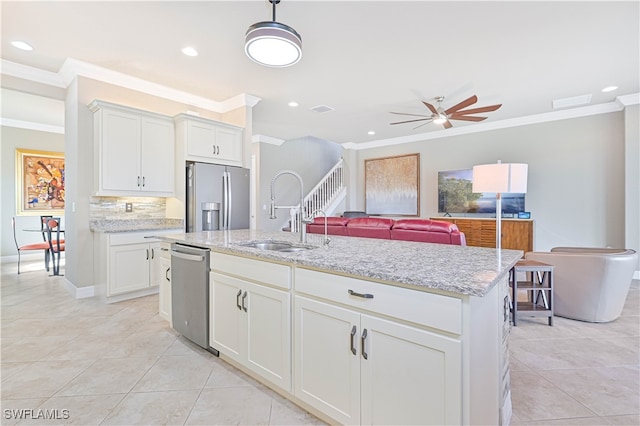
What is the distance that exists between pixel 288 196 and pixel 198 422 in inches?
260

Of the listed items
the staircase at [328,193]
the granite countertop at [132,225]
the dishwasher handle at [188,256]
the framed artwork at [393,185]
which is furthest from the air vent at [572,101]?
the granite countertop at [132,225]

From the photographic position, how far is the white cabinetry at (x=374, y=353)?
114 centimetres

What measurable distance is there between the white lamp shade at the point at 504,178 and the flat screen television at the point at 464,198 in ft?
13.1

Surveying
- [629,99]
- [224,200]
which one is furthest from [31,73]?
[629,99]

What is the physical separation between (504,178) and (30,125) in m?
8.24

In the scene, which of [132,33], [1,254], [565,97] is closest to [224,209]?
[132,33]

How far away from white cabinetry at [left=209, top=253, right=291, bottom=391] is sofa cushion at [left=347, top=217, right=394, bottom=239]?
7.31ft

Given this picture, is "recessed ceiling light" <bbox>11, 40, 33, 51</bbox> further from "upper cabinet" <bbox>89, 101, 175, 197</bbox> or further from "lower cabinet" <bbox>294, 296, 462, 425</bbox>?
"lower cabinet" <bbox>294, 296, 462, 425</bbox>

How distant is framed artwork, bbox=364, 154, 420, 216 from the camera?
709 centimetres

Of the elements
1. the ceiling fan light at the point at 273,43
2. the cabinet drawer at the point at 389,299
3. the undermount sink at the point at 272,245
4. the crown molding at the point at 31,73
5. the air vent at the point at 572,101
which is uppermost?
the air vent at the point at 572,101

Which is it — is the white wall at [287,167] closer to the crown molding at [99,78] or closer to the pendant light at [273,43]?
the crown molding at [99,78]

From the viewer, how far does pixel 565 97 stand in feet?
15.2

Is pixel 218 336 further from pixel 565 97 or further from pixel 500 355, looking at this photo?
pixel 565 97

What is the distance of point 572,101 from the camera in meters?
4.78
